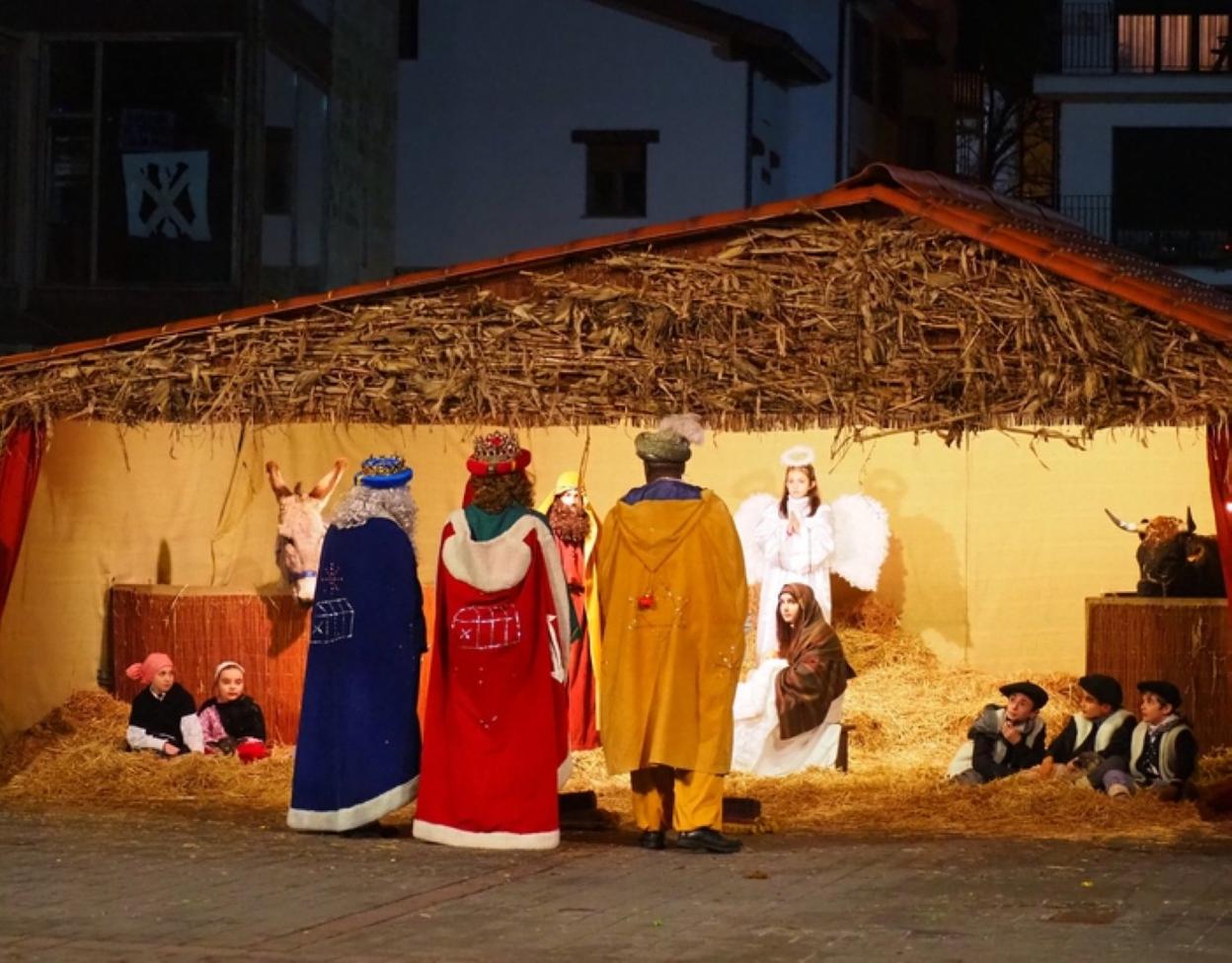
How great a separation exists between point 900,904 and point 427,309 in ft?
15.1

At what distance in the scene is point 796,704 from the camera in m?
13.2

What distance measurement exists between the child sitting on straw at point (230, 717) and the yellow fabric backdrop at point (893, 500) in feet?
4.20

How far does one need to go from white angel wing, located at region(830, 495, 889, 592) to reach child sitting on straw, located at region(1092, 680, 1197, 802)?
11.4 ft

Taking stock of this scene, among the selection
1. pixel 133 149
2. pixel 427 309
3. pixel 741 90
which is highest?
pixel 741 90

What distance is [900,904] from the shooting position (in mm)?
8570

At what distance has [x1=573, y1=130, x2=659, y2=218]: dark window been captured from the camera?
33125mm

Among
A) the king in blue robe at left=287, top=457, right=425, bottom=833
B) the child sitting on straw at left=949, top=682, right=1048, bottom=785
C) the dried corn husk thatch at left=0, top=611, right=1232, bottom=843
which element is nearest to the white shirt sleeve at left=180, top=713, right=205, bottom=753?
the dried corn husk thatch at left=0, top=611, right=1232, bottom=843

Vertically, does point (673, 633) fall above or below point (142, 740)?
above

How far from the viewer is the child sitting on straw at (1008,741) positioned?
40.5ft

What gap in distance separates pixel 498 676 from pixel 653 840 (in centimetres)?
94

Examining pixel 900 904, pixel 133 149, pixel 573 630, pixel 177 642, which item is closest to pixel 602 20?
pixel 133 149

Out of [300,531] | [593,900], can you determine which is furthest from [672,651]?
[300,531]

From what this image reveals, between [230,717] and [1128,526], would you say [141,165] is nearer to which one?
[230,717]

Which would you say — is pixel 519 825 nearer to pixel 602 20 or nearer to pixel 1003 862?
pixel 1003 862
